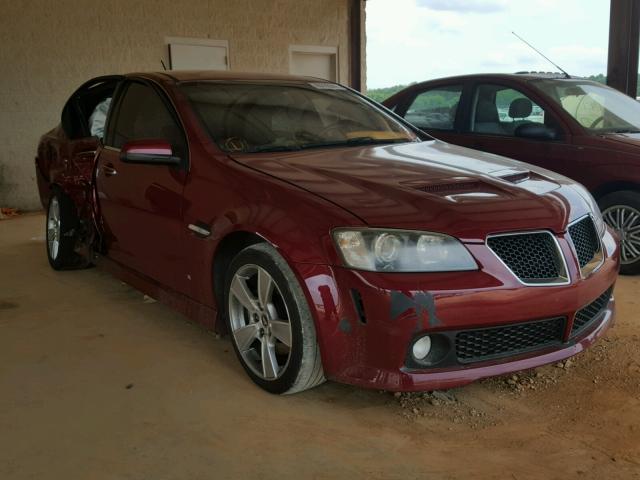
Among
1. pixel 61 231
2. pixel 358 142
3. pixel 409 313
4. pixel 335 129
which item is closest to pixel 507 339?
pixel 409 313

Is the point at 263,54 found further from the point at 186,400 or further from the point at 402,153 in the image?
the point at 186,400

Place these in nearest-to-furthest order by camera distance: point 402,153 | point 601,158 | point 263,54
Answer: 1. point 402,153
2. point 601,158
3. point 263,54

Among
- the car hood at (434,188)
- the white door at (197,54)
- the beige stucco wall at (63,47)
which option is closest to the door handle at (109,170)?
the car hood at (434,188)

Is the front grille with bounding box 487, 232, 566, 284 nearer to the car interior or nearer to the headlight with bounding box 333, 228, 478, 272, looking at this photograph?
the headlight with bounding box 333, 228, 478, 272

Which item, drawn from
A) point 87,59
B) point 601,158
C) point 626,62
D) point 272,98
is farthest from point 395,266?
point 87,59

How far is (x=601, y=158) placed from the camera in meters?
4.76

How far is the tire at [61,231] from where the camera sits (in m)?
4.68

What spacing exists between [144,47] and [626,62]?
6.29 metres

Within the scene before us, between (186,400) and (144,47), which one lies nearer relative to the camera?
(186,400)

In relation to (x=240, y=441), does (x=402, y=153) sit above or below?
above

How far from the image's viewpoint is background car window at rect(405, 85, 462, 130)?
5633 millimetres

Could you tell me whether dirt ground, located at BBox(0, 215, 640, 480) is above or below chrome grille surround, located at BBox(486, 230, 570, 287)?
below

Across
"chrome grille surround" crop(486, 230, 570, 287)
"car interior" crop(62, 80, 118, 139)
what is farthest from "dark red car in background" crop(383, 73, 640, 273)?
"car interior" crop(62, 80, 118, 139)

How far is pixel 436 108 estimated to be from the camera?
581 cm
